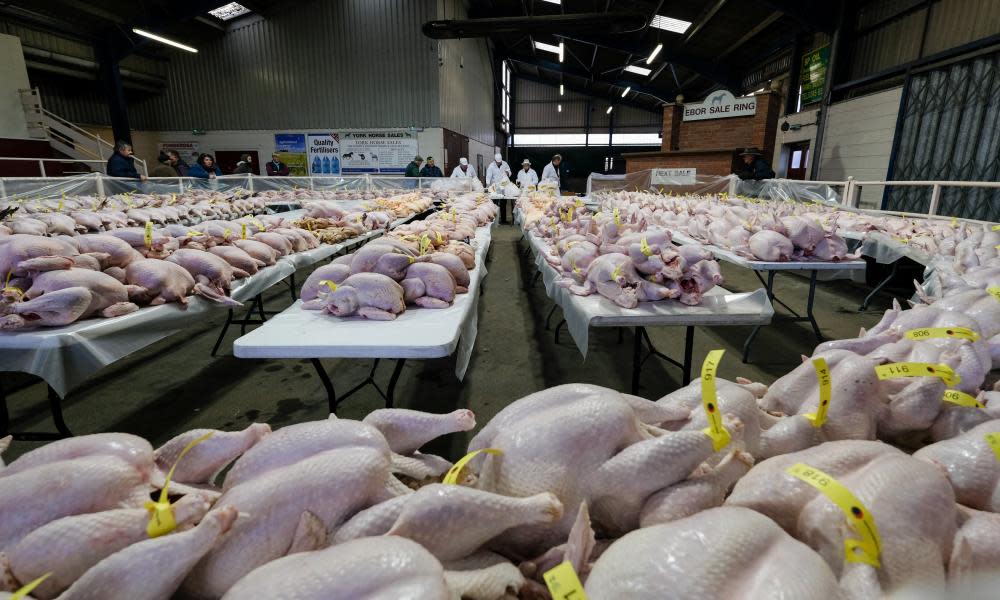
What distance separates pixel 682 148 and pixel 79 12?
15532 mm

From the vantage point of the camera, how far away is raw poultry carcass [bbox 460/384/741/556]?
0.83 meters

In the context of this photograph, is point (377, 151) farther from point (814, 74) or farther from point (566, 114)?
point (566, 114)

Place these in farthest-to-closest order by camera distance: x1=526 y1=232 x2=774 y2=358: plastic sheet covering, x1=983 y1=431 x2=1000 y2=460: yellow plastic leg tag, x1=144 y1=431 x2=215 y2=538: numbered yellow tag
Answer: x1=526 y1=232 x2=774 y2=358: plastic sheet covering < x1=983 y1=431 x2=1000 y2=460: yellow plastic leg tag < x1=144 y1=431 x2=215 y2=538: numbered yellow tag

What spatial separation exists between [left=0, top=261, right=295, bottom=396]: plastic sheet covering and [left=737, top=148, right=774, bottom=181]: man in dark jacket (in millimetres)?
9910

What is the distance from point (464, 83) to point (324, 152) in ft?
19.6

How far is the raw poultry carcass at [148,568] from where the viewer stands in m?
A: 0.60

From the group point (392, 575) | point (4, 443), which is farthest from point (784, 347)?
point (4, 443)

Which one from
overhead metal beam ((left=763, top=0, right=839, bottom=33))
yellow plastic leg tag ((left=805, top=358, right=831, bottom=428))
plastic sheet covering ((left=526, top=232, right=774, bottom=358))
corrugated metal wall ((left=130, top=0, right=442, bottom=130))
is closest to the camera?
yellow plastic leg tag ((left=805, top=358, right=831, bottom=428))

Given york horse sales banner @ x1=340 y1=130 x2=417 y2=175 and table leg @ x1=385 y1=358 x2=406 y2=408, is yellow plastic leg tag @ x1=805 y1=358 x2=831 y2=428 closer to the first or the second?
table leg @ x1=385 y1=358 x2=406 y2=408

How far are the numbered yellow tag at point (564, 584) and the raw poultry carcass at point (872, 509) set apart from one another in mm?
389

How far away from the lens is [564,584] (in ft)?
2.08

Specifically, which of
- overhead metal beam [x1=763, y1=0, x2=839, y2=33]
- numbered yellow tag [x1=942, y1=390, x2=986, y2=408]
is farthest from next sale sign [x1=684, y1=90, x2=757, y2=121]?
numbered yellow tag [x1=942, y1=390, x2=986, y2=408]

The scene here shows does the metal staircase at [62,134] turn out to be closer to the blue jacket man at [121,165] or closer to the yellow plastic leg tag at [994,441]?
the blue jacket man at [121,165]

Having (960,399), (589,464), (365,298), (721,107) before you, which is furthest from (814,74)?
(589,464)
